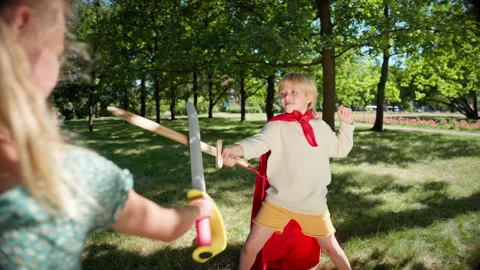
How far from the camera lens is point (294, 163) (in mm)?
3164

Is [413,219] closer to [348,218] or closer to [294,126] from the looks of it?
[348,218]

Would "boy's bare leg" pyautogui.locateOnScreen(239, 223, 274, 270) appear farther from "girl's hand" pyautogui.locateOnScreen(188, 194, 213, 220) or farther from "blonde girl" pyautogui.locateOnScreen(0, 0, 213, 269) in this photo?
"blonde girl" pyautogui.locateOnScreen(0, 0, 213, 269)

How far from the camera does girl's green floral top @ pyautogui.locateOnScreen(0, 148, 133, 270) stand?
98 centimetres

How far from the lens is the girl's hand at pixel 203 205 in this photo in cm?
150

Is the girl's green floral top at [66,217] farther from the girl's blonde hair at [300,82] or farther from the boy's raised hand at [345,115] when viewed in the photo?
the boy's raised hand at [345,115]

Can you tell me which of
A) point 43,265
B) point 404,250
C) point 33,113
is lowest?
point 404,250

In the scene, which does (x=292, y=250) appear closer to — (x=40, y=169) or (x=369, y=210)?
(x=369, y=210)

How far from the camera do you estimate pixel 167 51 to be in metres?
10.7

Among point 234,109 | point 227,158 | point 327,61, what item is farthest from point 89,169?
point 234,109

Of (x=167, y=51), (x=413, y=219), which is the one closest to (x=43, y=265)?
(x=413, y=219)

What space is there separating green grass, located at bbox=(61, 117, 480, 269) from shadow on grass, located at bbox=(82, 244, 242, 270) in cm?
1

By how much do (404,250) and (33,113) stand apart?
409 centimetres

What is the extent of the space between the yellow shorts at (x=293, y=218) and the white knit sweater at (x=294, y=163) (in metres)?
0.04

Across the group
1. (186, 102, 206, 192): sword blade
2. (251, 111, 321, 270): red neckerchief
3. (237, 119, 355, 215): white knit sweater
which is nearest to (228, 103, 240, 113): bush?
(251, 111, 321, 270): red neckerchief
